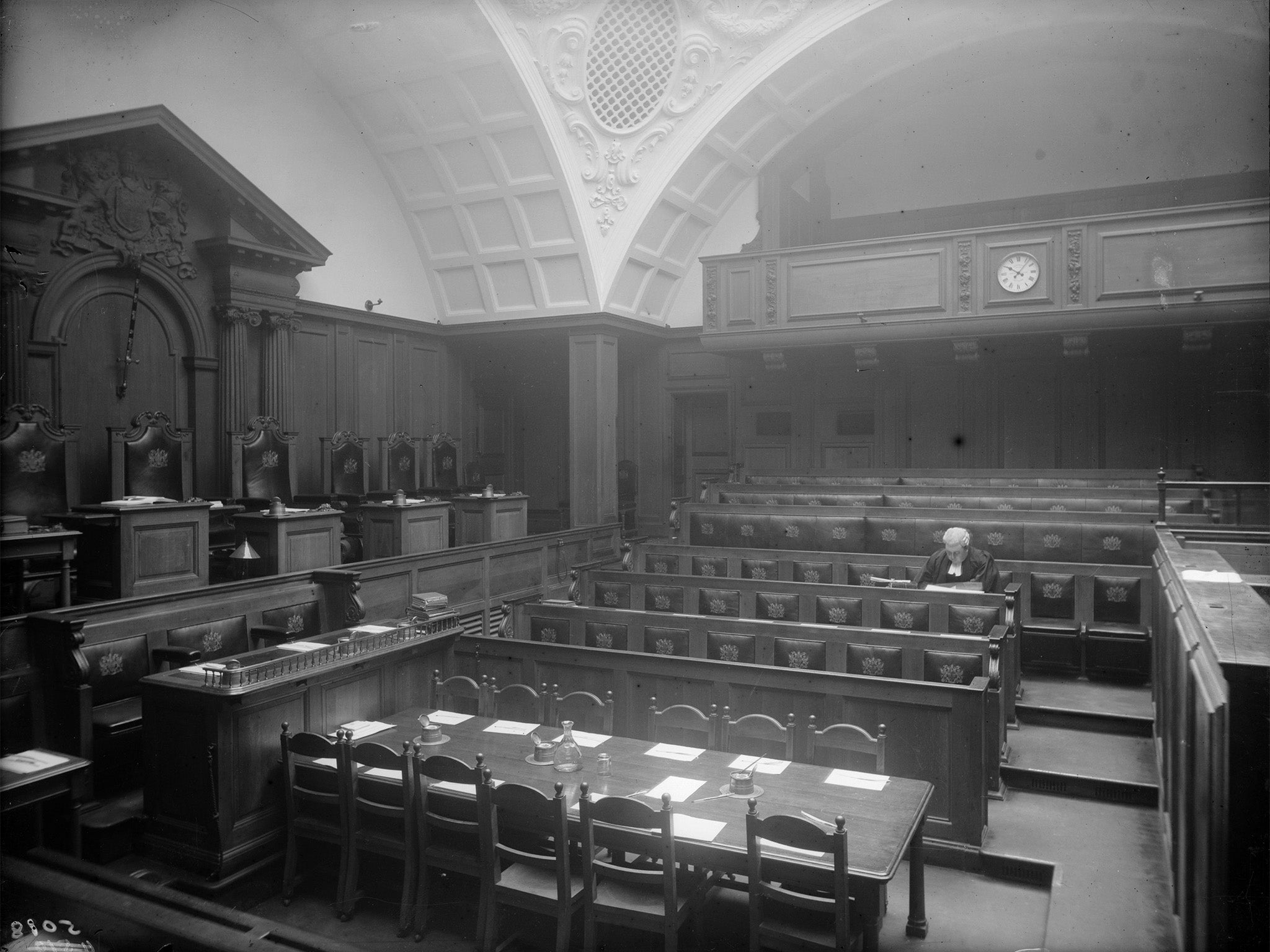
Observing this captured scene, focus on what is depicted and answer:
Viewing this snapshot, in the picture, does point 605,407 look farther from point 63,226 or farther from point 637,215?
point 63,226

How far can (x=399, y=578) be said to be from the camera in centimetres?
753

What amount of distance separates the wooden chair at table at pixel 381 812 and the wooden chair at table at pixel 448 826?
4 cm

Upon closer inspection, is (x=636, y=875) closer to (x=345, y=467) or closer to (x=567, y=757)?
(x=567, y=757)

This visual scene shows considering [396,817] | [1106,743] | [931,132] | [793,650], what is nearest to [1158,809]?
[1106,743]

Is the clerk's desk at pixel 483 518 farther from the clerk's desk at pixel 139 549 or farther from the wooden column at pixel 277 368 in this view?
the clerk's desk at pixel 139 549

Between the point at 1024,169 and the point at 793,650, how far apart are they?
10.5m

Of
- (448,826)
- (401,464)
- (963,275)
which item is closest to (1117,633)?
(448,826)

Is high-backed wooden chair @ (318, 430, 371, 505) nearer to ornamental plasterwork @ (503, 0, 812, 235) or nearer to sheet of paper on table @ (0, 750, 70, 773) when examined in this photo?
ornamental plasterwork @ (503, 0, 812, 235)

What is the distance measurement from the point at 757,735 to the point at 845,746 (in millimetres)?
475

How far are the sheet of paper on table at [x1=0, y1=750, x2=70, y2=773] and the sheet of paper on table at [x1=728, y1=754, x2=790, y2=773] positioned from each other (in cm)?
271

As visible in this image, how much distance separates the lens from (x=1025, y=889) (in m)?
4.20

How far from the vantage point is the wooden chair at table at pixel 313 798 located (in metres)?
4.02

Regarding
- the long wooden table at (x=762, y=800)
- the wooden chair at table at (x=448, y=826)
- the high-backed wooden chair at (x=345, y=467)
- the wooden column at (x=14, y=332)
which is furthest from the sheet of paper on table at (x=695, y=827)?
the high-backed wooden chair at (x=345, y=467)

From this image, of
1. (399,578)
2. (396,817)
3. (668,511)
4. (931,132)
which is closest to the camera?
(396,817)
